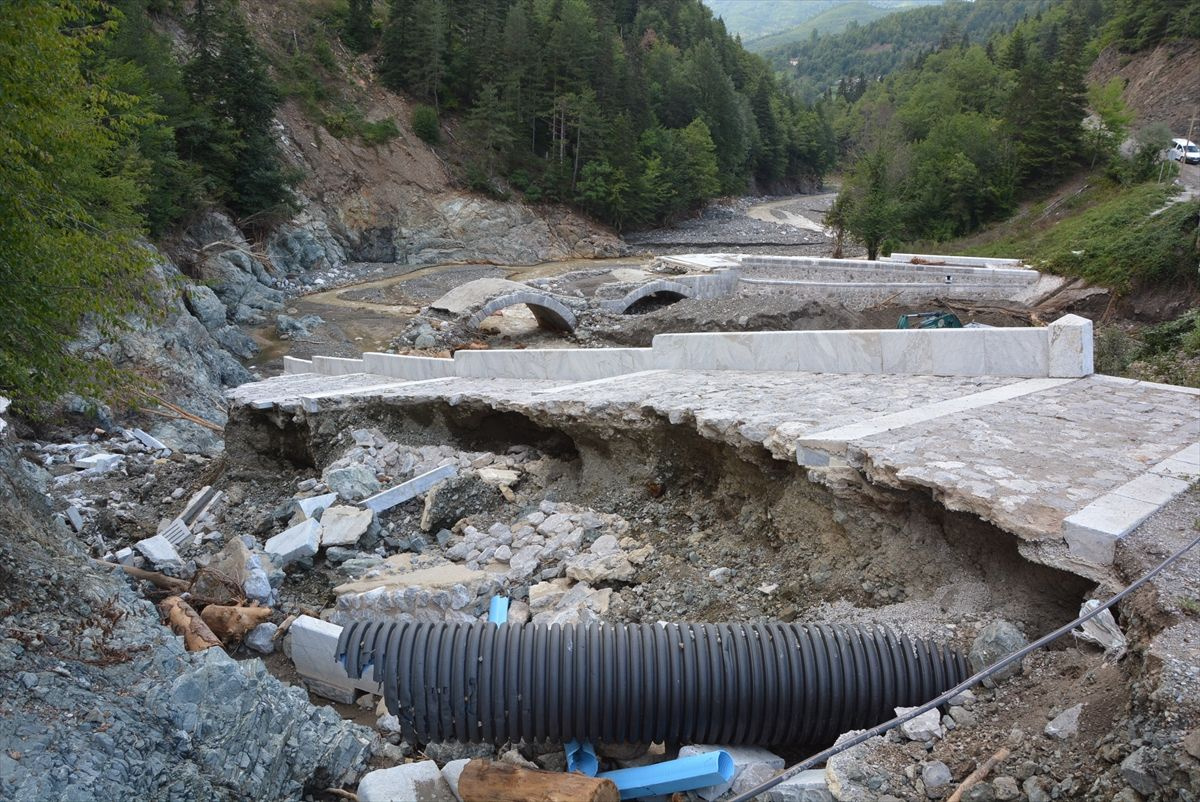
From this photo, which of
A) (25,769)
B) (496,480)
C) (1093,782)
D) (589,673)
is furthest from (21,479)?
(1093,782)

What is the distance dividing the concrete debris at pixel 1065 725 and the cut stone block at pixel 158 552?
22.9 ft

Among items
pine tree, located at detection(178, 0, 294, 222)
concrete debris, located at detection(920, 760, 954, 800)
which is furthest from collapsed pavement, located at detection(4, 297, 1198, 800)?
pine tree, located at detection(178, 0, 294, 222)

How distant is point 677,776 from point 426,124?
46240 millimetres

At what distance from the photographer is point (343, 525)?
7.25 metres

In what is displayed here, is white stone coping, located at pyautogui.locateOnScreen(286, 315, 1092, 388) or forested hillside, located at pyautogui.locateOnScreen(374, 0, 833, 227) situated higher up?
forested hillside, located at pyautogui.locateOnScreen(374, 0, 833, 227)

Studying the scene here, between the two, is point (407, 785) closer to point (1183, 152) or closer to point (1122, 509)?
point (1122, 509)

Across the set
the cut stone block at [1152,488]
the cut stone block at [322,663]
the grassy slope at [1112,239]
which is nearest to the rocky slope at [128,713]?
the cut stone block at [322,663]

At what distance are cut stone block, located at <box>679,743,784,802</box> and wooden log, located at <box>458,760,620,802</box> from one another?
439 mm

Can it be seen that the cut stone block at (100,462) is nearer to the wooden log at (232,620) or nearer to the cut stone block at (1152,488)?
the wooden log at (232,620)

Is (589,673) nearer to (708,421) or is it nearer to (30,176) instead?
(708,421)

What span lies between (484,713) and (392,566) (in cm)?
300

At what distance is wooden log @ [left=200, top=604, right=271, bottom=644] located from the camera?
230 inches

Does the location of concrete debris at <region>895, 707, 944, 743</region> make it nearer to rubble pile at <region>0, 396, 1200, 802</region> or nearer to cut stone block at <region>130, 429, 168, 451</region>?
rubble pile at <region>0, 396, 1200, 802</region>

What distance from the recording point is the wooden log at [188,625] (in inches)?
212
